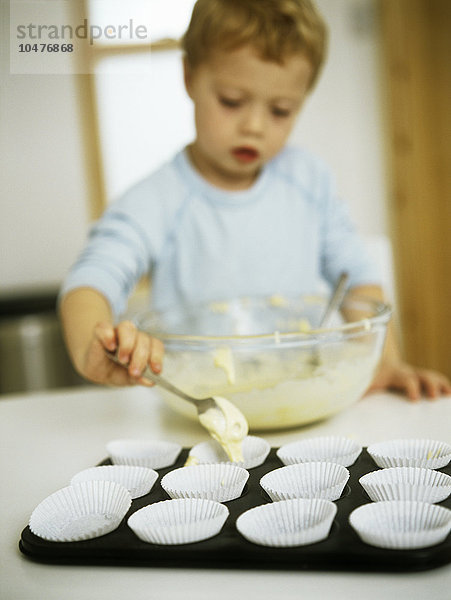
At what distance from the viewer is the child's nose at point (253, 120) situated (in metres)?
0.96

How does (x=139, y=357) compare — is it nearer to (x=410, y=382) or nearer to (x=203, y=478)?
(x=203, y=478)

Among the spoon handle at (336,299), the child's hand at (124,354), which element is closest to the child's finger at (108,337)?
the child's hand at (124,354)

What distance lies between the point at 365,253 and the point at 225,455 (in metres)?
0.65

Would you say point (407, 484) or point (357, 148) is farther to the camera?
point (357, 148)

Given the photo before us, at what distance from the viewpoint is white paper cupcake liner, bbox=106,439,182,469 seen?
22.9 inches

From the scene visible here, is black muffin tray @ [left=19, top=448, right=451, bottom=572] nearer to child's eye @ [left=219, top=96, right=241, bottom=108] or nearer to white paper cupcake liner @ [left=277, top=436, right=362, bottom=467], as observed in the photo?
white paper cupcake liner @ [left=277, top=436, right=362, bottom=467]

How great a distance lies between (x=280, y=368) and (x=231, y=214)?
463 mm

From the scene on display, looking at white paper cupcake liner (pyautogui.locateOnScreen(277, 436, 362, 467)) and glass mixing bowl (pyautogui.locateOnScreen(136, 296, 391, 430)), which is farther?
glass mixing bowl (pyautogui.locateOnScreen(136, 296, 391, 430))

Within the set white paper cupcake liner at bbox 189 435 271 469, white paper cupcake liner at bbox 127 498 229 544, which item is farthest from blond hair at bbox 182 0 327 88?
→ white paper cupcake liner at bbox 127 498 229 544

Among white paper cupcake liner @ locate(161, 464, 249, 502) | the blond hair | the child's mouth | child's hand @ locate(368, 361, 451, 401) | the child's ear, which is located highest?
the blond hair

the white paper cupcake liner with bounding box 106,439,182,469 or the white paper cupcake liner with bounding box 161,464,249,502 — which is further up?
the white paper cupcake liner with bounding box 161,464,249,502

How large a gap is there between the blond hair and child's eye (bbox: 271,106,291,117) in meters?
0.07

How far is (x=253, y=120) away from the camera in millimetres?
957

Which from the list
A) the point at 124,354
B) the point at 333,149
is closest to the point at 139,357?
the point at 124,354
